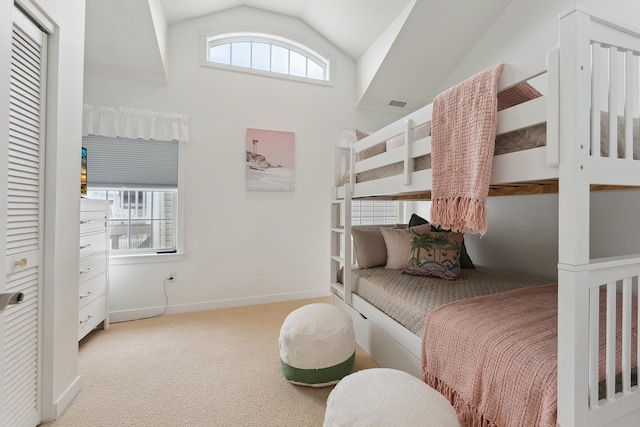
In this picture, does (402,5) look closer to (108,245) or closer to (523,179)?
(523,179)

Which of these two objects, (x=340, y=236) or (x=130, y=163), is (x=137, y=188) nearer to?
(x=130, y=163)

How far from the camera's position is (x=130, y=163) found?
290 cm

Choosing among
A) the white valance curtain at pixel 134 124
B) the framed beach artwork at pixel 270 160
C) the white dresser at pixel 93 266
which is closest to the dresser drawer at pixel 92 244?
the white dresser at pixel 93 266

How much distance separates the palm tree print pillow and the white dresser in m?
2.45

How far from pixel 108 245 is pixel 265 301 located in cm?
161

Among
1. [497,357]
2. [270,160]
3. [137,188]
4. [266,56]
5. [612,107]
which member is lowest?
[497,357]

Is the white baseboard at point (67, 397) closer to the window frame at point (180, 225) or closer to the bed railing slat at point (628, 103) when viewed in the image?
the window frame at point (180, 225)

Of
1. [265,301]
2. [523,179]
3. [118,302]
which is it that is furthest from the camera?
[265,301]

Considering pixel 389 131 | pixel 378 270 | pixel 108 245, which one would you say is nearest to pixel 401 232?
pixel 378 270

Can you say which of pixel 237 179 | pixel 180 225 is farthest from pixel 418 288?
pixel 180 225

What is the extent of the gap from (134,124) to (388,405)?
123 inches

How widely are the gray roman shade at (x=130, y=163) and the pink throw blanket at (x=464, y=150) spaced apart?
8.69 ft

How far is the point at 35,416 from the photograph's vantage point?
1448mm

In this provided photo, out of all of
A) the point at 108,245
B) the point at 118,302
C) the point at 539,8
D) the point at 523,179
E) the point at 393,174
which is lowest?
the point at 118,302
